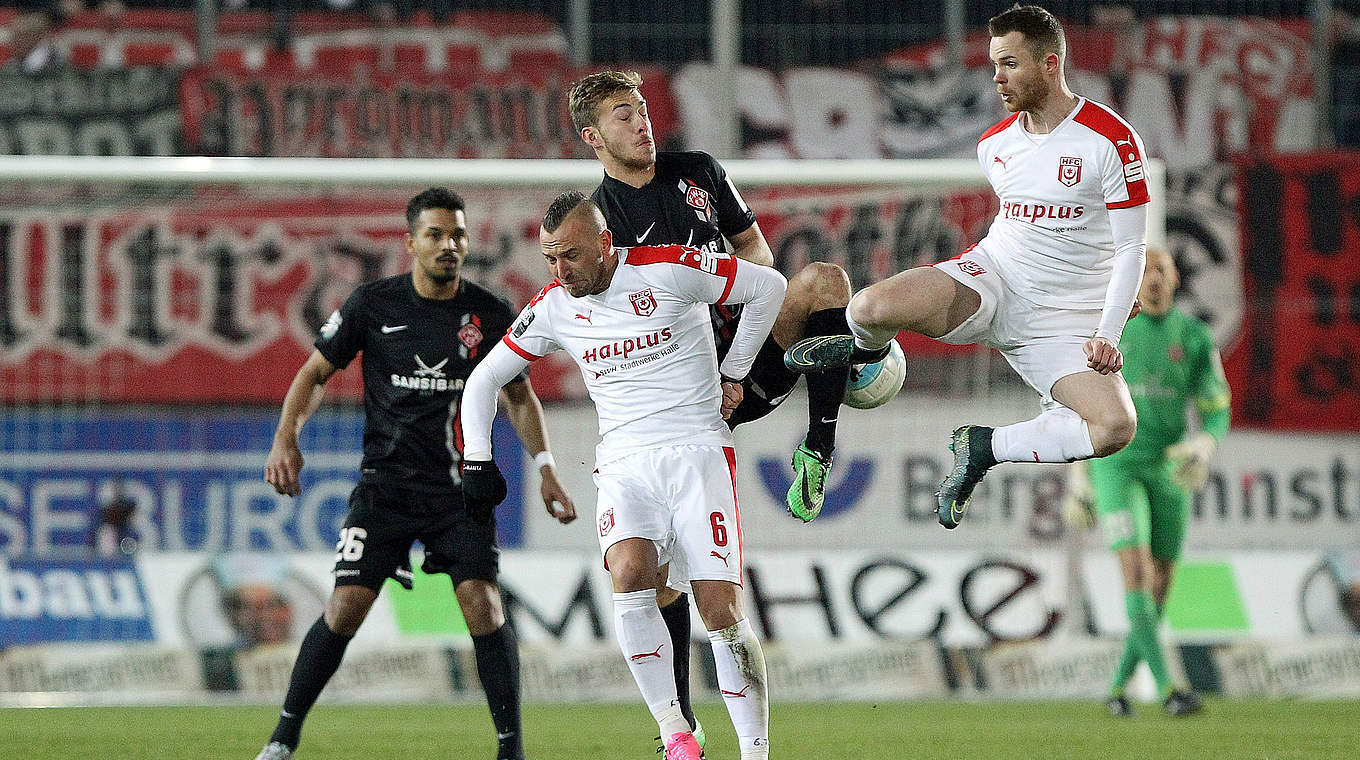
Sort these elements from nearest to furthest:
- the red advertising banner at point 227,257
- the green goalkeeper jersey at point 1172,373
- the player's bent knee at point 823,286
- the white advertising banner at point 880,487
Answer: the player's bent knee at point 823,286
the green goalkeeper jersey at point 1172,373
the red advertising banner at point 227,257
the white advertising banner at point 880,487

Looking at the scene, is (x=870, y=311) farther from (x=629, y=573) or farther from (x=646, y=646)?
(x=646, y=646)

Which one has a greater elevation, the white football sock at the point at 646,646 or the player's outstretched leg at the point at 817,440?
the player's outstretched leg at the point at 817,440

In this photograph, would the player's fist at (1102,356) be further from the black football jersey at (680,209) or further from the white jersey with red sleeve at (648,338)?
the black football jersey at (680,209)

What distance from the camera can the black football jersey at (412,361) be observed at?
18.8 feet

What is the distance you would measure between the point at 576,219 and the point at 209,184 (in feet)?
15.0

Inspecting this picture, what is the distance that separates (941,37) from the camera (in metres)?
12.4

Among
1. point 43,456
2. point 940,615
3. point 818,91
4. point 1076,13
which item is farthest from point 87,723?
point 1076,13

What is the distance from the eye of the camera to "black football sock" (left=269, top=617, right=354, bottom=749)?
545 cm

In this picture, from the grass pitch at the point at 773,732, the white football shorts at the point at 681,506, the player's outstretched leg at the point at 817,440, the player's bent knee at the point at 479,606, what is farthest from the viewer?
the grass pitch at the point at 773,732

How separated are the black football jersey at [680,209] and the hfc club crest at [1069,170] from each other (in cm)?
106

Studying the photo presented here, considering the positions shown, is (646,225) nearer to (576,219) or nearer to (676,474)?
(576,219)

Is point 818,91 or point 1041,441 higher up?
point 818,91

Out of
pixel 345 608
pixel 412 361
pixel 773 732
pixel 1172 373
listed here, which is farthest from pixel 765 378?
pixel 1172 373

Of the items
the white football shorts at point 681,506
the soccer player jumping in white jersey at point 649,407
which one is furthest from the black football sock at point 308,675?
the white football shorts at point 681,506
